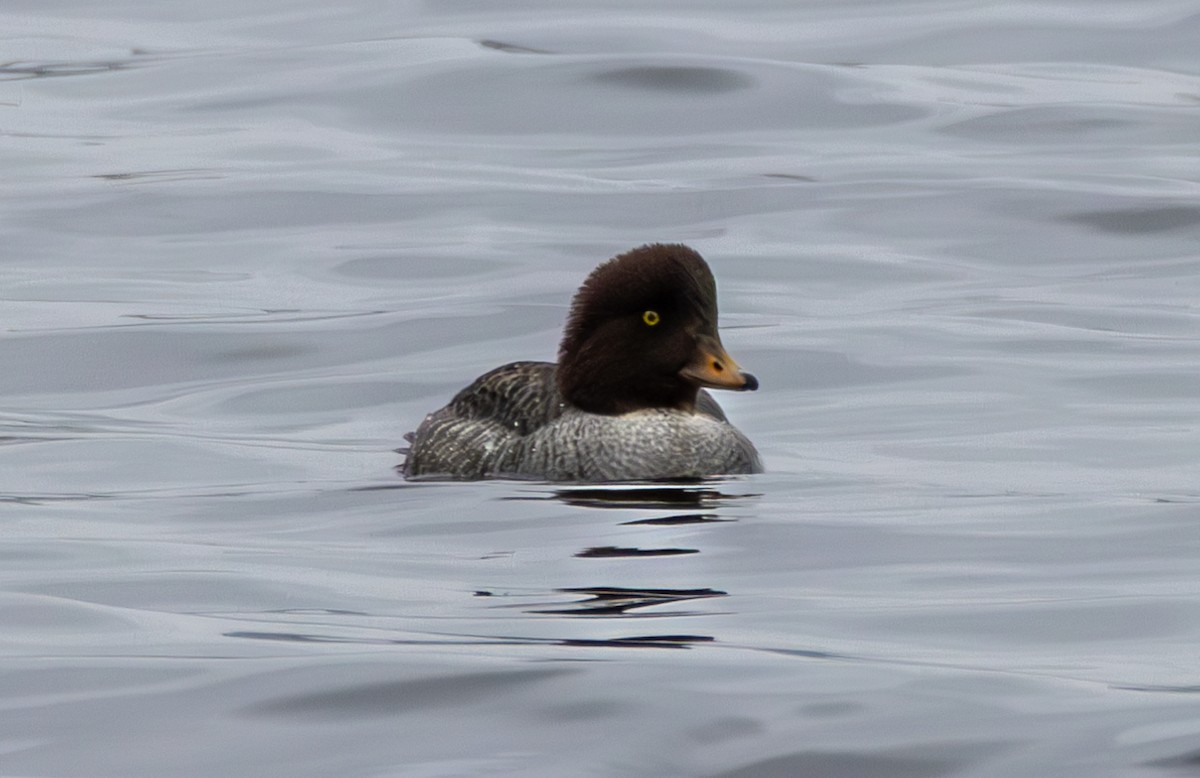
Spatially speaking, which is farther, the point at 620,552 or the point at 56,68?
A: the point at 56,68

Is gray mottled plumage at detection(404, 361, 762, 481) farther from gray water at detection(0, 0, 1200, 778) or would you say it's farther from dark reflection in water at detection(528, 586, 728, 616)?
dark reflection in water at detection(528, 586, 728, 616)

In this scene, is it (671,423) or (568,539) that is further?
(671,423)

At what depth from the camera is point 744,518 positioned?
10133 millimetres

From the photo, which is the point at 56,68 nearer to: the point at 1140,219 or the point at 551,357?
the point at 1140,219

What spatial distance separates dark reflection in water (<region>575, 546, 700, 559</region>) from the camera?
9234mm

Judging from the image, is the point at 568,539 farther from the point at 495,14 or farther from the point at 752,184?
the point at 495,14

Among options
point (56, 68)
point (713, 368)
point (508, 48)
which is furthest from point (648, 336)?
point (56, 68)

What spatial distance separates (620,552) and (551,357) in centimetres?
677

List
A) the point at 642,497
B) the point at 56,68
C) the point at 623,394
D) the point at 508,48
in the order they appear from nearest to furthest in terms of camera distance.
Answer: the point at 642,497 < the point at 623,394 < the point at 508,48 < the point at 56,68

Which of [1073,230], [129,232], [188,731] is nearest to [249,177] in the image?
[129,232]

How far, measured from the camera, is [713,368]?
1132 centimetres

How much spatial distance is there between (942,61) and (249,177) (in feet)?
29.0

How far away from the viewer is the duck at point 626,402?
36.9 ft

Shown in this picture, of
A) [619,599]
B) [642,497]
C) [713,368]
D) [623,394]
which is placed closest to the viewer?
[619,599]
